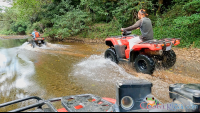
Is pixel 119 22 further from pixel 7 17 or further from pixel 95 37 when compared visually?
pixel 7 17

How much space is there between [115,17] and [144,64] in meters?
9.56

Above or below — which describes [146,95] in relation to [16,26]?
below

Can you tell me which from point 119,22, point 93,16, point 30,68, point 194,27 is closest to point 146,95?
point 30,68

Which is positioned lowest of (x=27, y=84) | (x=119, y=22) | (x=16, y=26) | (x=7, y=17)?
(x=27, y=84)

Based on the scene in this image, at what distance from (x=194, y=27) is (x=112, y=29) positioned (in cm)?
659

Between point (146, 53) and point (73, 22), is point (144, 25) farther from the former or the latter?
point (73, 22)

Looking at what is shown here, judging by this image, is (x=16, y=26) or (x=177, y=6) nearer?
(x=177, y=6)

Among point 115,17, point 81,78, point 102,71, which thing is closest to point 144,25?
point 102,71

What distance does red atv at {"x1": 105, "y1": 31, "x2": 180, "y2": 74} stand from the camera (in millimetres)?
3993

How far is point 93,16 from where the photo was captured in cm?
1617

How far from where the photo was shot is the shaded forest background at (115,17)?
7.78m

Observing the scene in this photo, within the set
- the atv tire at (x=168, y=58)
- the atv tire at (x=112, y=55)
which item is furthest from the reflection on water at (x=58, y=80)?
the atv tire at (x=168, y=58)

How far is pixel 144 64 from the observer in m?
4.59

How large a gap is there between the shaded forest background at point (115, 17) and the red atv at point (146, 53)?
332 centimetres
